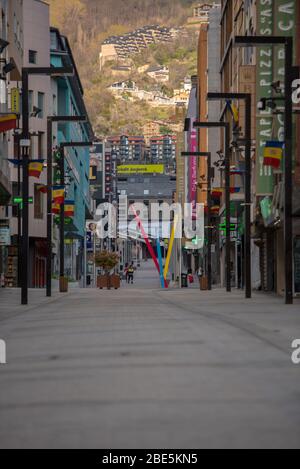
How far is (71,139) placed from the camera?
104 meters

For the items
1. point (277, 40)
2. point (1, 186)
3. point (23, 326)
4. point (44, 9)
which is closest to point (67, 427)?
point (23, 326)

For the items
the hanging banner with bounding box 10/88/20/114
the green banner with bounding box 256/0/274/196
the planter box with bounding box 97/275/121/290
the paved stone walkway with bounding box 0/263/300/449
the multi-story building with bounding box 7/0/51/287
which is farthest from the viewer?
the multi-story building with bounding box 7/0/51/287

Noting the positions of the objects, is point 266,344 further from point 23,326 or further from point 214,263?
point 214,263

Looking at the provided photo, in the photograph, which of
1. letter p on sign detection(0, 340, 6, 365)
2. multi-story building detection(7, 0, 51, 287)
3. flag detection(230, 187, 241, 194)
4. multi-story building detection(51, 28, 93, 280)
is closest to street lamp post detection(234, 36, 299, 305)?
letter p on sign detection(0, 340, 6, 365)

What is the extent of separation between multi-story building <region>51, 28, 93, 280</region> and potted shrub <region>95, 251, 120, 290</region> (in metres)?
5.66

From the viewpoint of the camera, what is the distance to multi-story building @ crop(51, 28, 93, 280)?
9244 centimetres

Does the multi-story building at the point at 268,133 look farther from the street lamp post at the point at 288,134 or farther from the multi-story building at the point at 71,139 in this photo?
the multi-story building at the point at 71,139

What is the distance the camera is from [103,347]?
1623 cm

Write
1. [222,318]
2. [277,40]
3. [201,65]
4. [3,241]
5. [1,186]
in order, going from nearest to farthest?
[222,318] → [277,40] → [1,186] → [3,241] → [201,65]

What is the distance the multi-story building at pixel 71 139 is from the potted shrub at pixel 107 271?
5656 mm

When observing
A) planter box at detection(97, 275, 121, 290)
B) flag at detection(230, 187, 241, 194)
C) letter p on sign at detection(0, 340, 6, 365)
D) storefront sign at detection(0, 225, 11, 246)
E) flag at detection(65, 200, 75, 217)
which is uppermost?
flag at detection(230, 187, 241, 194)

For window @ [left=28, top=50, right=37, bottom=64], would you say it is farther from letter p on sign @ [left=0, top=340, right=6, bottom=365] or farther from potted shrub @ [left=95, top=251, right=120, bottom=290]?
letter p on sign @ [left=0, top=340, right=6, bottom=365]

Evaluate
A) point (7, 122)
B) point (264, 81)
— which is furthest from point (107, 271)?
point (7, 122)
